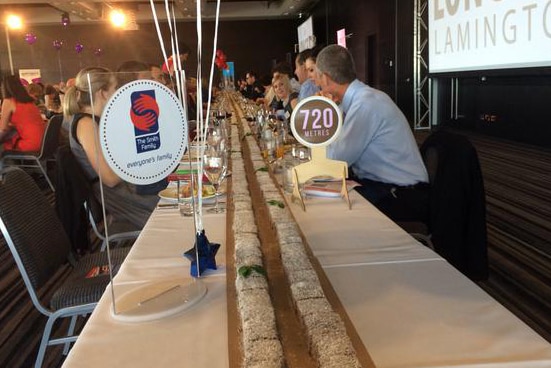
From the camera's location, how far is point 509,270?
10.3 feet

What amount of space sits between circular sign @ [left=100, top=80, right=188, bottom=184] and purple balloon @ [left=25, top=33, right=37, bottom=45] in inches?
702

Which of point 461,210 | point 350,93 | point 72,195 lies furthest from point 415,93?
point 72,195

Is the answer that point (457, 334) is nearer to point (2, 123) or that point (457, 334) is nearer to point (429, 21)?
point (2, 123)

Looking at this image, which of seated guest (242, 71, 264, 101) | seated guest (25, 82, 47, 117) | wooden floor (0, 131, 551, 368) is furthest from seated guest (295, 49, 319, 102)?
seated guest (242, 71, 264, 101)

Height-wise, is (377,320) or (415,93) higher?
(415,93)

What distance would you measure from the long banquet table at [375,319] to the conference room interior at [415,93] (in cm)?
139

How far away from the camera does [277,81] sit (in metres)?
6.00

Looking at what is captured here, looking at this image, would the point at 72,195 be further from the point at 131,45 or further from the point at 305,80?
the point at 131,45

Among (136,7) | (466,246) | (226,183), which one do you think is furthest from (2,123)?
(136,7)


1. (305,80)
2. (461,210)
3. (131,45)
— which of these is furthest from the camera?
(131,45)

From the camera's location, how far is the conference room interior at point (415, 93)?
2.94 meters

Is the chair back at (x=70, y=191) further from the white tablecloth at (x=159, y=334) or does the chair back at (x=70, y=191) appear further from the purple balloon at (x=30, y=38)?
the purple balloon at (x=30, y=38)

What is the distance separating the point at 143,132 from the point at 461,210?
1.60 meters

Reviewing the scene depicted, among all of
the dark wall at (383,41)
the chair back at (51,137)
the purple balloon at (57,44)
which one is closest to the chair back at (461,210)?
the chair back at (51,137)
